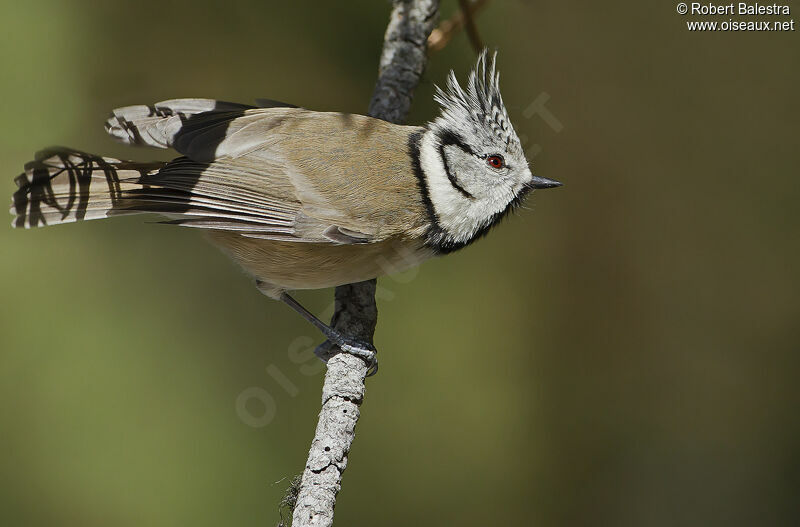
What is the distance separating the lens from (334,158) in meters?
2.85

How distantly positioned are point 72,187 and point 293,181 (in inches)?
35.7

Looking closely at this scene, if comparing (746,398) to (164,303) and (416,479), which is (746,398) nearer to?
(416,479)

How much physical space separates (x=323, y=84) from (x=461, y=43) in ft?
2.57

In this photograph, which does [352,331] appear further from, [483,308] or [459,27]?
[459,27]

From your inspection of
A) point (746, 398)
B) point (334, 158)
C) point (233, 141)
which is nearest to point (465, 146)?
point (334, 158)

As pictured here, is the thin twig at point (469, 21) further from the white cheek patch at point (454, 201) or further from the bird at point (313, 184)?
the white cheek patch at point (454, 201)

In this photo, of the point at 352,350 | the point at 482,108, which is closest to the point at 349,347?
the point at 352,350

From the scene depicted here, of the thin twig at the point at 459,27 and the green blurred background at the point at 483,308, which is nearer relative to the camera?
the thin twig at the point at 459,27

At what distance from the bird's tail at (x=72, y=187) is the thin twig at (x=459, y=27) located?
4.33 feet

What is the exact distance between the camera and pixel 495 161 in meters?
2.99

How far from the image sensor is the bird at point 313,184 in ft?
9.19

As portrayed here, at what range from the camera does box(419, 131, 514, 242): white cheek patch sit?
114 inches

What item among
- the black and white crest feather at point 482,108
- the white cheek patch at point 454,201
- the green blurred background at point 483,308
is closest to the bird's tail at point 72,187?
the green blurred background at point 483,308

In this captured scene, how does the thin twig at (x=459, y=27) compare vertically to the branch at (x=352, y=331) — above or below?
above
